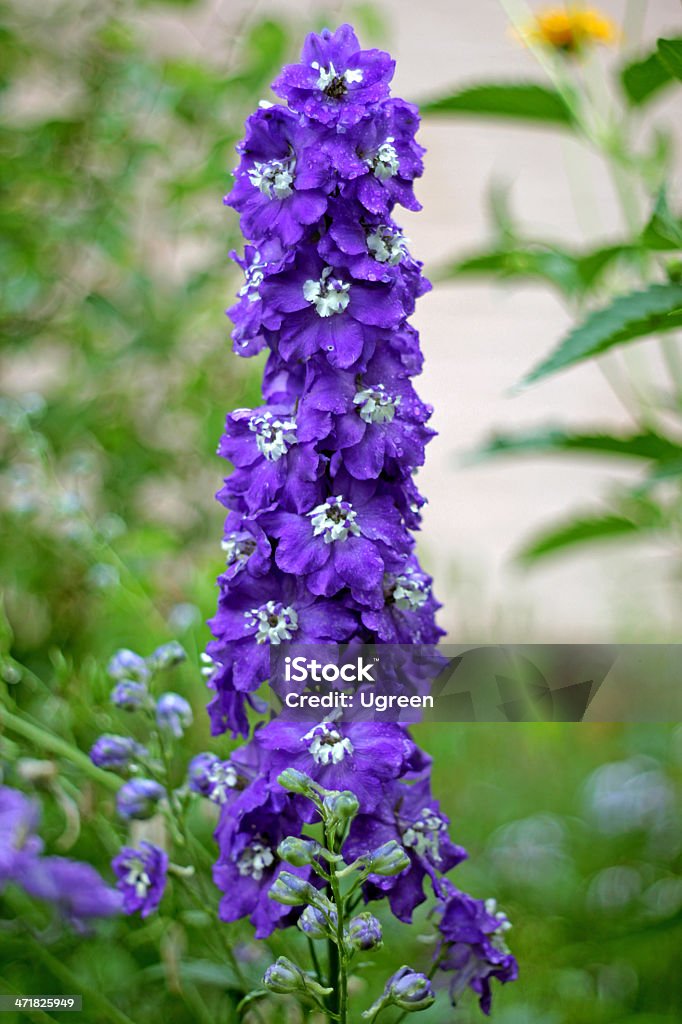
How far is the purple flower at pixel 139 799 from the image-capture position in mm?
655

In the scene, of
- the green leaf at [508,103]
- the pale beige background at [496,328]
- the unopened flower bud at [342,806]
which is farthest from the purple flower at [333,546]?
the pale beige background at [496,328]

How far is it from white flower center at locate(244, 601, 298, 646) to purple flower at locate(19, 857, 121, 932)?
340 millimetres

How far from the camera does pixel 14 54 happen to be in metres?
1.53

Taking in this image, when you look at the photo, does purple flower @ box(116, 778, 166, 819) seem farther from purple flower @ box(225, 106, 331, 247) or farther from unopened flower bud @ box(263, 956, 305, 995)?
purple flower @ box(225, 106, 331, 247)

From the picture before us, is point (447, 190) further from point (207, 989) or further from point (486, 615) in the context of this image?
point (207, 989)

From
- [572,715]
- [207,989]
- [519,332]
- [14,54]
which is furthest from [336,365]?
[519,332]

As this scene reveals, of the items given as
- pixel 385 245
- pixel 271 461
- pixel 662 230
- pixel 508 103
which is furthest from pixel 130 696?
pixel 508 103

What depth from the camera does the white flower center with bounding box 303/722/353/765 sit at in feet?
1.76

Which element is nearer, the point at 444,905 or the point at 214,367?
the point at 444,905

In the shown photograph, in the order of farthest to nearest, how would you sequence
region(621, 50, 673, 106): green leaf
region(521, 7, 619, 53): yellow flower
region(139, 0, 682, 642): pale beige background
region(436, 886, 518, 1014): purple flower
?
region(139, 0, 682, 642): pale beige background, region(521, 7, 619, 53): yellow flower, region(621, 50, 673, 106): green leaf, region(436, 886, 518, 1014): purple flower

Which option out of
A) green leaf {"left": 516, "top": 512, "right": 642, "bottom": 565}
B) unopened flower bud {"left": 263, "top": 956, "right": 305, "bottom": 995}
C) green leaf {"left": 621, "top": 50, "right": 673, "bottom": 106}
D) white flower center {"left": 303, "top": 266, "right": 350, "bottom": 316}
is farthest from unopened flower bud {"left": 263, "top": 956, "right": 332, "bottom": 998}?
green leaf {"left": 621, "top": 50, "right": 673, "bottom": 106}

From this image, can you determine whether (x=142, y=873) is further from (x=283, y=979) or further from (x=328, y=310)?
(x=328, y=310)

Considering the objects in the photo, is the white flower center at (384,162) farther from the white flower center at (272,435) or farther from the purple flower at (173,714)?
the purple flower at (173,714)

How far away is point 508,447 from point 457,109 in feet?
0.94
